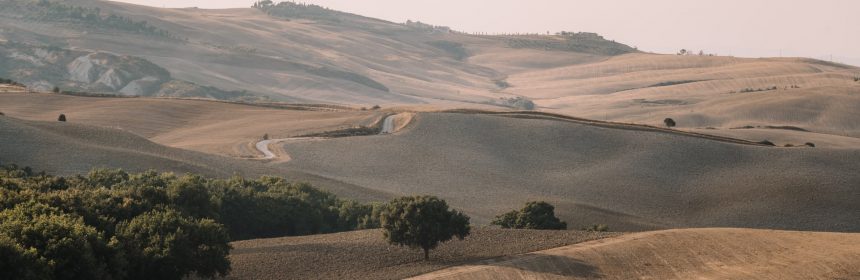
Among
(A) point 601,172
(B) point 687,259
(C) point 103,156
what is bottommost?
(A) point 601,172

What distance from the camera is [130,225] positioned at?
41812 millimetres

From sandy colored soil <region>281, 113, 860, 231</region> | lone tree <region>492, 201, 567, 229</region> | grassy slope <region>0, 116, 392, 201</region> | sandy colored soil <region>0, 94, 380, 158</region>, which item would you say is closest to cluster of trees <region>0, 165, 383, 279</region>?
lone tree <region>492, 201, 567, 229</region>

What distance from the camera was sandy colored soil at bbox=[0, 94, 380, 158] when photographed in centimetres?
11338

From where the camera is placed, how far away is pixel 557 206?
79.2 metres

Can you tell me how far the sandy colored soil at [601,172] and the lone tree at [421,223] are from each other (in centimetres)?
2396

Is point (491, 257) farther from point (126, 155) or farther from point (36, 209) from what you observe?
point (126, 155)

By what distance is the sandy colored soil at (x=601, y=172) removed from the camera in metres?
80.0

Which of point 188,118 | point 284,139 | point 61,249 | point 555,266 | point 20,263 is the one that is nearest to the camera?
point 20,263

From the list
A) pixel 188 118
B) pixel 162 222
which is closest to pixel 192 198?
pixel 162 222

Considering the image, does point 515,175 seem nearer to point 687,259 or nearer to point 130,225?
point 687,259

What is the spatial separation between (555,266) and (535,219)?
1875 centimetres

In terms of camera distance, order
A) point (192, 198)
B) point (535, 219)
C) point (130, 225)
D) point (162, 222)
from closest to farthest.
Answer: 1. point (130, 225)
2. point (162, 222)
3. point (192, 198)
4. point (535, 219)

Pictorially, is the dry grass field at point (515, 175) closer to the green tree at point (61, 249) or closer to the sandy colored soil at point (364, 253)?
the sandy colored soil at point (364, 253)

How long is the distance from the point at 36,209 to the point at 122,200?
6980 mm
